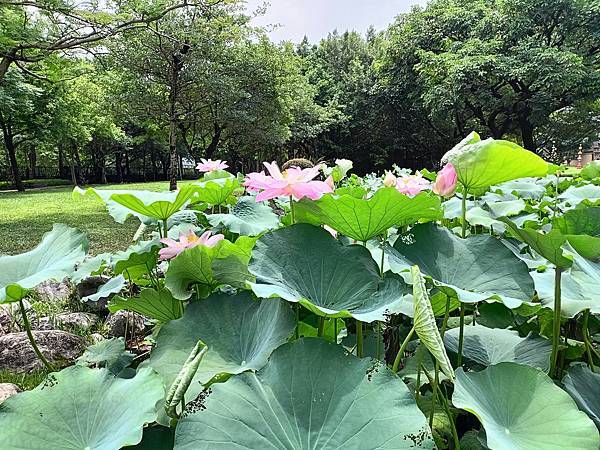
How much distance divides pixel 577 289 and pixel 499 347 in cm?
13

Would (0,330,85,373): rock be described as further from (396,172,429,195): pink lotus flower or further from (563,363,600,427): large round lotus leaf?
(563,363,600,427): large round lotus leaf

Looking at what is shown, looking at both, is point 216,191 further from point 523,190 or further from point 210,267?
point 523,190

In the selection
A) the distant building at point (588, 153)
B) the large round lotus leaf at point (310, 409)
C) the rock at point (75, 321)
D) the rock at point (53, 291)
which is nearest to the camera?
the large round lotus leaf at point (310, 409)

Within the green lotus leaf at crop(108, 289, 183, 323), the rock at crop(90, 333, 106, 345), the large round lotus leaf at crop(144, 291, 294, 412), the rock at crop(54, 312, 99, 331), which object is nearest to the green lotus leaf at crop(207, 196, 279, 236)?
the green lotus leaf at crop(108, 289, 183, 323)

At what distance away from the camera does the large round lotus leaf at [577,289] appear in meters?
0.55

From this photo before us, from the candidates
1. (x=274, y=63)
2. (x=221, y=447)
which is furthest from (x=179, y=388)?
(x=274, y=63)

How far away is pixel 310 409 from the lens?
0.44m

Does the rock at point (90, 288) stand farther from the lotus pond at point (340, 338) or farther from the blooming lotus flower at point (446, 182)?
the blooming lotus flower at point (446, 182)

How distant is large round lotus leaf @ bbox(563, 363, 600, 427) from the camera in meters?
0.54

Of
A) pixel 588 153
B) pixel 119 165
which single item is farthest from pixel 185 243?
pixel 119 165

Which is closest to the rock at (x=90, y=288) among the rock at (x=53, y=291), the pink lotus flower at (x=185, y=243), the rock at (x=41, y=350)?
the rock at (x=53, y=291)

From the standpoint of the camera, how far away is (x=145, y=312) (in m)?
0.75

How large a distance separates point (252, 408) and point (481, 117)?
587 inches

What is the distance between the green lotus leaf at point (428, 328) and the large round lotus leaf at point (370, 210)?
0.16m
